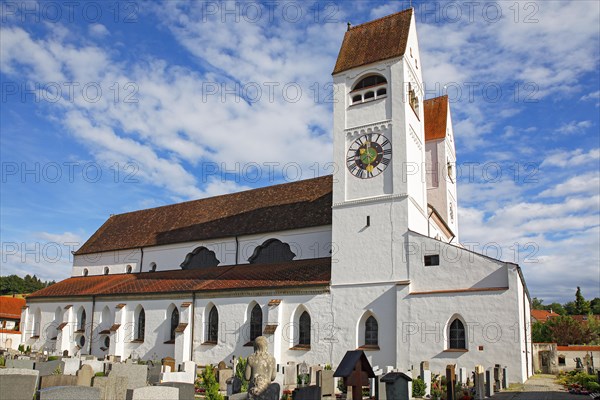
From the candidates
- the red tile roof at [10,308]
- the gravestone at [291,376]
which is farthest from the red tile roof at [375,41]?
the red tile roof at [10,308]

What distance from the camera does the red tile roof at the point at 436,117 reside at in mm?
35844

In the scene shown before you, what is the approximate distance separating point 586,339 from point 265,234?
128 ft

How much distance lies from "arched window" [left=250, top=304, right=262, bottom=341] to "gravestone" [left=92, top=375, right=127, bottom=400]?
→ 12783mm

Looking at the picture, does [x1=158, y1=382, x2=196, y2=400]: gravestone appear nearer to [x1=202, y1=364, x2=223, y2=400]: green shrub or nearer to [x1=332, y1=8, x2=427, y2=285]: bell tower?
[x1=202, y1=364, x2=223, y2=400]: green shrub

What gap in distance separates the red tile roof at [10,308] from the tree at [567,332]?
171 feet

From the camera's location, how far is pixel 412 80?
2733 centimetres

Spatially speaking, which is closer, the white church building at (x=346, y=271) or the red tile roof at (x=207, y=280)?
the white church building at (x=346, y=271)

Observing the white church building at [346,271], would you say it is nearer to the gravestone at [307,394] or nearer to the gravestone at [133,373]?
the gravestone at [133,373]

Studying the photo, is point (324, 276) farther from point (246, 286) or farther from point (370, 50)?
point (370, 50)

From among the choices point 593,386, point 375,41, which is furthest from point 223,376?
point 375,41

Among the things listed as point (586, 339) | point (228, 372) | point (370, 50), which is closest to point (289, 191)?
point (370, 50)

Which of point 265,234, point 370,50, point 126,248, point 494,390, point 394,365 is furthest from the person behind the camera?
point 126,248

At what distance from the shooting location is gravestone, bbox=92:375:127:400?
14070 millimetres

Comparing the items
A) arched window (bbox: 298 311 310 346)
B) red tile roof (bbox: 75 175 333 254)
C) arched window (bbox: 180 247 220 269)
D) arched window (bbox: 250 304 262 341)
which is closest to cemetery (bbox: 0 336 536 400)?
arched window (bbox: 298 311 310 346)
